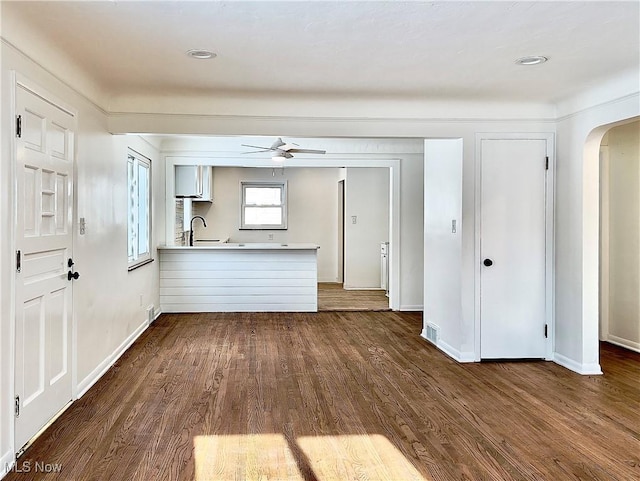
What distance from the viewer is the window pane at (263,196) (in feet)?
33.8

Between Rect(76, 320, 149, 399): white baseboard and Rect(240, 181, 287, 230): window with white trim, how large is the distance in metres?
4.90

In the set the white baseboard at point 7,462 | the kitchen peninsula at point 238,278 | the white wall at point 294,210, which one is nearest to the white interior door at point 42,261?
the white baseboard at point 7,462

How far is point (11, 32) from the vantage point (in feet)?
8.36

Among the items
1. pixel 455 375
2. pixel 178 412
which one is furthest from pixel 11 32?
pixel 455 375

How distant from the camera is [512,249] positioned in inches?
181

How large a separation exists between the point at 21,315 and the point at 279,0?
203 cm

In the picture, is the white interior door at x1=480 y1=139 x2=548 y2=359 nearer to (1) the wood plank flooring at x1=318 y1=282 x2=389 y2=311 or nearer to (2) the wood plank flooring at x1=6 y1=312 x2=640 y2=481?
(2) the wood plank flooring at x1=6 y1=312 x2=640 y2=481

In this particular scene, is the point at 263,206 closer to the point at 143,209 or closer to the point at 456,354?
the point at 143,209

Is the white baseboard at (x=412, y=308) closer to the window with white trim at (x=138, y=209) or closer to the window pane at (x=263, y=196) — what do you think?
the window with white trim at (x=138, y=209)

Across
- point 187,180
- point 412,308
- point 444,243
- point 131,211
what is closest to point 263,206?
point 187,180

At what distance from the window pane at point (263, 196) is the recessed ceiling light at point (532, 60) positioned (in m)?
7.31

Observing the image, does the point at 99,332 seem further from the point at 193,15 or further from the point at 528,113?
the point at 528,113

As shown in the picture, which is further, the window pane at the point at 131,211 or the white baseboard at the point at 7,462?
the window pane at the point at 131,211

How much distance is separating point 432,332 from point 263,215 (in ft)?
18.5
